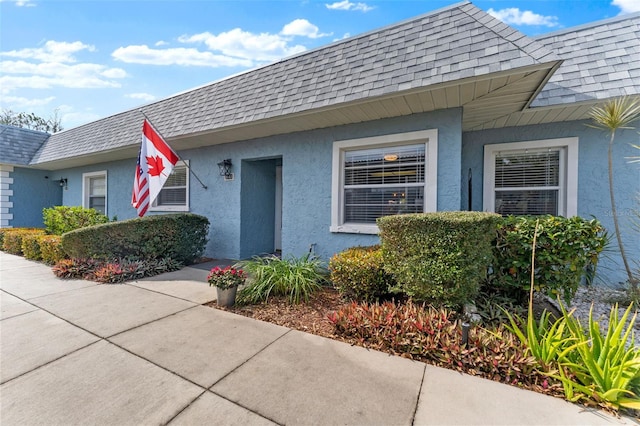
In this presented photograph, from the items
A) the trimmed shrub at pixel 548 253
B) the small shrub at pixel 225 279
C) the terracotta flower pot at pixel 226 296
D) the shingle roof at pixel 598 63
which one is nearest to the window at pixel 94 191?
the small shrub at pixel 225 279

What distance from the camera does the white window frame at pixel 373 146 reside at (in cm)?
432

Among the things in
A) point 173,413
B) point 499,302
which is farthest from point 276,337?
point 499,302

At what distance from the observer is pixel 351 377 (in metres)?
2.14

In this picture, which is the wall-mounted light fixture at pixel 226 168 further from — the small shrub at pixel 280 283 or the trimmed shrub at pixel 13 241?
the trimmed shrub at pixel 13 241

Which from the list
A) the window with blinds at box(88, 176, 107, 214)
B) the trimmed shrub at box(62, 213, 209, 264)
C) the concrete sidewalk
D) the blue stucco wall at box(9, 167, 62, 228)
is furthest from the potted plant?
the blue stucco wall at box(9, 167, 62, 228)

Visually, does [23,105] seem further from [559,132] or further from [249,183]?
[559,132]

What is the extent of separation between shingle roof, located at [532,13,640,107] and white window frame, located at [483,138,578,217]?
88cm

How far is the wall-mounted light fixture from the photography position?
6.36m

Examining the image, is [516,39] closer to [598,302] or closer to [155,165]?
[598,302]

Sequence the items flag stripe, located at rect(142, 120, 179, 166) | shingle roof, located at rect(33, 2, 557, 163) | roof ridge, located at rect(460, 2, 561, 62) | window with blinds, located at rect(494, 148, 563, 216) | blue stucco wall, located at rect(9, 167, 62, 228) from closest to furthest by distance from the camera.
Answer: roof ridge, located at rect(460, 2, 561, 62) < shingle roof, located at rect(33, 2, 557, 163) < window with blinds, located at rect(494, 148, 563, 216) < flag stripe, located at rect(142, 120, 179, 166) < blue stucco wall, located at rect(9, 167, 62, 228)

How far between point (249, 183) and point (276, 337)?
14.6 ft

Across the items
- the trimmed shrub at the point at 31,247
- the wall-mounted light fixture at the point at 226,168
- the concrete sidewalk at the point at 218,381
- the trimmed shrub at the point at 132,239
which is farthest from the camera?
the trimmed shrub at the point at 31,247

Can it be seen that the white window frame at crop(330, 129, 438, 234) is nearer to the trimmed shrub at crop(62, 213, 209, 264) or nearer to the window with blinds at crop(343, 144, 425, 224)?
the window with blinds at crop(343, 144, 425, 224)

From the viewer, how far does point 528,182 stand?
199 inches
